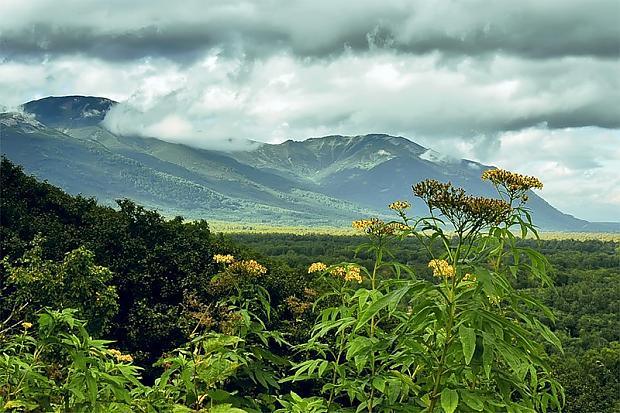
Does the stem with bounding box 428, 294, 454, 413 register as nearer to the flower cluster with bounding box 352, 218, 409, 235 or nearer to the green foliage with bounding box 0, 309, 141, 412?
the flower cluster with bounding box 352, 218, 409, 235

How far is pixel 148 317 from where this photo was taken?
23.2m

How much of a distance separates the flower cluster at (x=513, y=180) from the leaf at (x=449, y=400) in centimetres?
240

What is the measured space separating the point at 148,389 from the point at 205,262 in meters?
23.7

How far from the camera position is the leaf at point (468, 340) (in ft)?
9.95

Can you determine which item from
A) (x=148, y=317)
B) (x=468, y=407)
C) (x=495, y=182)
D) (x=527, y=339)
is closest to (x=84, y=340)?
(x=468, y=407)

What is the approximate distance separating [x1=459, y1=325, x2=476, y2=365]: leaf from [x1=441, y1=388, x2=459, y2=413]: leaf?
337 mm

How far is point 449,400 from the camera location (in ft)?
10.8

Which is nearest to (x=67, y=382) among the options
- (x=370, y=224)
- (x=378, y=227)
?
(x=378, y=227)

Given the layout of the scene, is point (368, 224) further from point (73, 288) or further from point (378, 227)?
point (73, 288)

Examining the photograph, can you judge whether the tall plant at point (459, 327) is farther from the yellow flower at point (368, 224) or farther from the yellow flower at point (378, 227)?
the yellow flower at point (368, 224)

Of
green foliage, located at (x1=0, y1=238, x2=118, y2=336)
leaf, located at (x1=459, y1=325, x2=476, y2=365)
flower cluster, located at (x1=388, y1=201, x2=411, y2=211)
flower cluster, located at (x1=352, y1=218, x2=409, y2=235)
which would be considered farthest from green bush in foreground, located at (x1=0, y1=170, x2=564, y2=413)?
green foliage, located at (x1=0, y1=238, x2=118, y2=336)

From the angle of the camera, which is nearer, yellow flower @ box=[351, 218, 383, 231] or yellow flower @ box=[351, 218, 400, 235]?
yellow flower @ box=[351, 218, 400, 235]

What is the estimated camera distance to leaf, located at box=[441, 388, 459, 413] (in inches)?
126

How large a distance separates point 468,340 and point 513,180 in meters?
2.53
